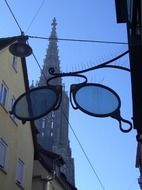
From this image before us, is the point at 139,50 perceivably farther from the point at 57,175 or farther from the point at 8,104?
the point at 57,175

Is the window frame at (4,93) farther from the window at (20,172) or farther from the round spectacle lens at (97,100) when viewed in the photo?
the round spectacle lens at (97,100)

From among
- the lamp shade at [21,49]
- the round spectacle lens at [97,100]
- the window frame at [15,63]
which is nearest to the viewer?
the round spectacle lens at [97,100]

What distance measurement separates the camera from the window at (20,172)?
19.5 meters

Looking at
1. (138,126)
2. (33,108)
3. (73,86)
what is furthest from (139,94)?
(33,108)

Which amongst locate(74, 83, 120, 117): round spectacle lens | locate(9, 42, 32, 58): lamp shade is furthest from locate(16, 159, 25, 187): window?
locate(74, 83, 120, 117): round spectacle lens

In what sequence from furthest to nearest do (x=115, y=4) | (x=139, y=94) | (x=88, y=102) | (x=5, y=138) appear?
(x=5, y=138), (x=115, y=4), (x=139, y=94), (x=88, y=102)

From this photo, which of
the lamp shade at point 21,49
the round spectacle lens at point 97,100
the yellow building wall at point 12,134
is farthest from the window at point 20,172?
the round spectacle lens at point 97,100

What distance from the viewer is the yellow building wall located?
1773 centimetres

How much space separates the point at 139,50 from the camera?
206 inches

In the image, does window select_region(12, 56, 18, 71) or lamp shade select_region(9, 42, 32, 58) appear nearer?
lamp shade select_region(9, 42, 32, 58)

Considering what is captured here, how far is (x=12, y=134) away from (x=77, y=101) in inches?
552

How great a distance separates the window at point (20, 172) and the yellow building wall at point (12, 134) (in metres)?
0.23

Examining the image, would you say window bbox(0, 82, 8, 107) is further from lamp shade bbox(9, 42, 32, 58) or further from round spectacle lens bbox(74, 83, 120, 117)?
round spectacle lens bbox(74, 83, 120, 117)

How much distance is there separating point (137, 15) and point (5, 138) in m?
12.4
